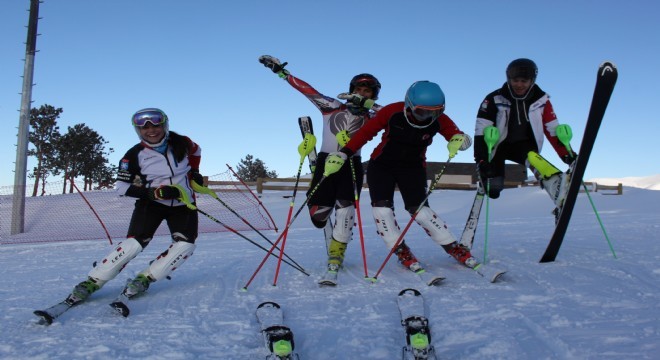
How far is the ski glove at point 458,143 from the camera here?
180 inches

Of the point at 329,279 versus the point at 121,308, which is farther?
the point at 329,279

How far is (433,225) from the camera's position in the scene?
465cm

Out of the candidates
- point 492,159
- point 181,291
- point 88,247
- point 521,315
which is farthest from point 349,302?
point 88,247

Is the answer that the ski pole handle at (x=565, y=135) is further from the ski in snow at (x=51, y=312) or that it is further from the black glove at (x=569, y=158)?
the ski in snow at (x=51, y=312)

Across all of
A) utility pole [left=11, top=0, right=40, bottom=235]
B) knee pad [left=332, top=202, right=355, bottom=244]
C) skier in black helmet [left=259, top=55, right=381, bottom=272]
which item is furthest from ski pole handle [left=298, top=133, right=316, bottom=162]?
utility pole [left=11, top=0, right=40, bottom=235]

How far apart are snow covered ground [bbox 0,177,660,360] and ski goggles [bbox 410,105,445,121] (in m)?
1.42

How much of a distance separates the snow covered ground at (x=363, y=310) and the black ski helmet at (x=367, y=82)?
181 centimetres

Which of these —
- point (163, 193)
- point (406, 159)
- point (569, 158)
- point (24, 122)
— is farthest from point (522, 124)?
point (24, 122)

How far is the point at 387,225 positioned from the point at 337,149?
3.48ft

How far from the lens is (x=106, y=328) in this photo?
323 cm

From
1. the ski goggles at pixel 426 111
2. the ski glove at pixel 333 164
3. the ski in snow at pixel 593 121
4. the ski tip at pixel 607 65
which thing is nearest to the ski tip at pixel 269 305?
the ski glove at pixel 333 164

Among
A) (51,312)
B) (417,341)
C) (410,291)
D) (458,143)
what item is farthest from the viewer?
(458,143)

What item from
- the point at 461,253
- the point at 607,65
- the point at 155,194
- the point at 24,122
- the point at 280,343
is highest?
the point at 607,65

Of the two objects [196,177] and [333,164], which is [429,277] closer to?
[333,164]
